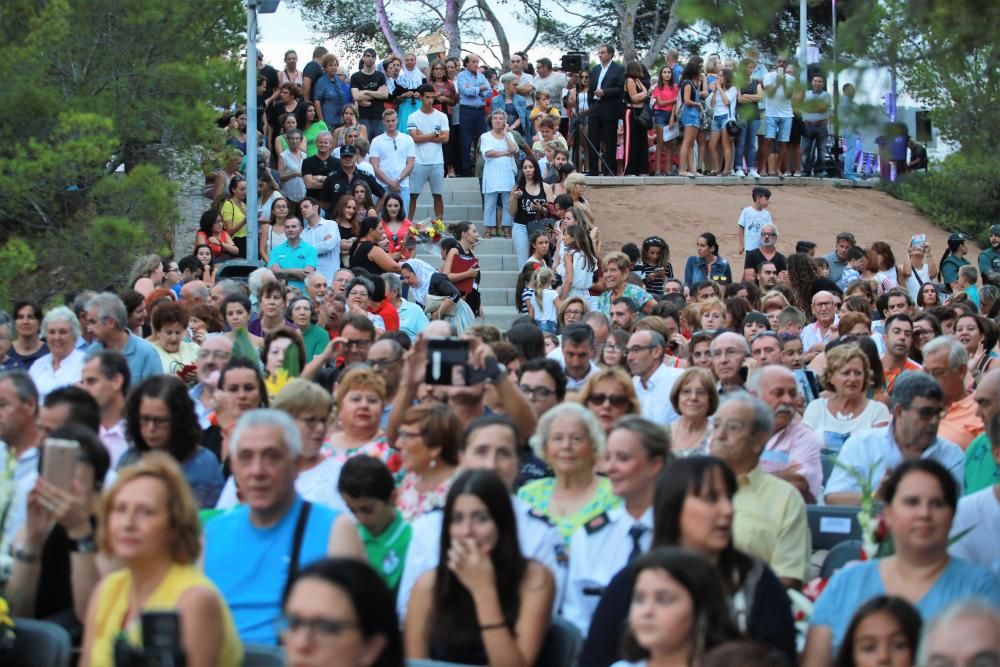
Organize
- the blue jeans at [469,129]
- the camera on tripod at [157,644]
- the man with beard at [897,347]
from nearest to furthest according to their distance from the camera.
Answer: the camera on tripod at [157,644], the man with beard at [897,347], the blue jeans at [469,129]

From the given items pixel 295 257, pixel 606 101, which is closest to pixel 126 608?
pixel 295 257

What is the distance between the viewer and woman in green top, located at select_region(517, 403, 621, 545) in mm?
6395

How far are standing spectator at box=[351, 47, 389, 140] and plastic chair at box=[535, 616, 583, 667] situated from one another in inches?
621

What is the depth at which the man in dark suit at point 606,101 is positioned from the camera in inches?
858

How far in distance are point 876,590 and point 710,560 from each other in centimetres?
67

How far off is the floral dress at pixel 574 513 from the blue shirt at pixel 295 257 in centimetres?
924

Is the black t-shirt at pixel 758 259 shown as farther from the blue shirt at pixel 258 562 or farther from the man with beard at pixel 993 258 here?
the blue shirt at pixel 258 562

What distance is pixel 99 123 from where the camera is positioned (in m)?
14.3

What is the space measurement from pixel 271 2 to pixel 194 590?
11119 mm

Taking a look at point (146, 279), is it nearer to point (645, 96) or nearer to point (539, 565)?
point (539, 565)

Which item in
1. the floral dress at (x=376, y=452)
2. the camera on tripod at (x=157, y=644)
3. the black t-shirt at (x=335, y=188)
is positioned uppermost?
the black t-shirt at (x=335, y=188)

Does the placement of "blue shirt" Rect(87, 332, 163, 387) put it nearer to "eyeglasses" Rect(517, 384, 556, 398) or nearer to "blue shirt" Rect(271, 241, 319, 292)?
"eyeglasses" Rect(517, 384, 556, 398)

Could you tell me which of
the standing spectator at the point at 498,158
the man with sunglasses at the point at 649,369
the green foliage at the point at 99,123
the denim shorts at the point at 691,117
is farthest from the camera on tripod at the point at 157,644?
the denim shorts at the point at 691,117

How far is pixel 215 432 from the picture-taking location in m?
8.16
